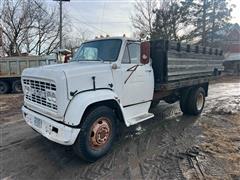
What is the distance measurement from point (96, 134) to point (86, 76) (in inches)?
41.7

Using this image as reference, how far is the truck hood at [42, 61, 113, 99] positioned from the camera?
364 cm

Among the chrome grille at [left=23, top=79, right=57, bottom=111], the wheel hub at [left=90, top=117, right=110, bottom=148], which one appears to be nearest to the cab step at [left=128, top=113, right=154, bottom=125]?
the wheel hub at [left=90, top=117, right=110, bottom=148]

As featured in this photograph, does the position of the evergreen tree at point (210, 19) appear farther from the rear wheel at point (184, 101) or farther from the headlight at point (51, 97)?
the headlight at point (51, 97)

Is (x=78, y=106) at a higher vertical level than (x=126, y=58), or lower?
lower

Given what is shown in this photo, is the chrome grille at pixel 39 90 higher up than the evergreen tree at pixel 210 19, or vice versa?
the evergreen tree at pixel 210 19

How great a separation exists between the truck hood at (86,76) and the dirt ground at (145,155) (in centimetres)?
134

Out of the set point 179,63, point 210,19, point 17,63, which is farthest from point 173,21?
point 179,63

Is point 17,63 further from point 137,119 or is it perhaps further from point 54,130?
point 54,130

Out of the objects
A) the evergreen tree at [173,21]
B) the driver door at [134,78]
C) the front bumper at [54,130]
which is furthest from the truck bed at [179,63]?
the evergreen tree at [173,21]

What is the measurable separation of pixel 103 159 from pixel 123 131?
1595 mm

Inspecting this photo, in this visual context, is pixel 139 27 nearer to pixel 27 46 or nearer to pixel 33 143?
pixel 27 46

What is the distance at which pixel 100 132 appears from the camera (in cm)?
411

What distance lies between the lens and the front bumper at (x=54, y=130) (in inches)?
141

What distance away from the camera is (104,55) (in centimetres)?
472
